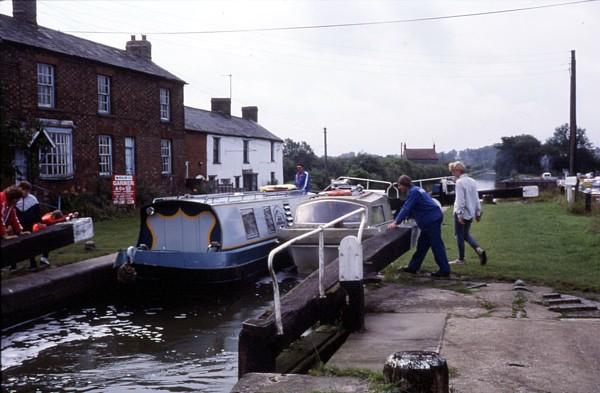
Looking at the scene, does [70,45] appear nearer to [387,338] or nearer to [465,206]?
[465,206]

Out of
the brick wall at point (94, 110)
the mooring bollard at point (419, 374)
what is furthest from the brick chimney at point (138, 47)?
the mooring bollard at point (419, 374)

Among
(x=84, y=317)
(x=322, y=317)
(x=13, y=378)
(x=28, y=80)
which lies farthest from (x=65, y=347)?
(x=28, y=80)

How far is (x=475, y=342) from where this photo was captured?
620cm

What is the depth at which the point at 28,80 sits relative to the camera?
21.7m

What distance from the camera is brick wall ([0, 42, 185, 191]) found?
21453 millimetres

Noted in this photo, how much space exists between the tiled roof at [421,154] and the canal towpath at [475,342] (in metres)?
108

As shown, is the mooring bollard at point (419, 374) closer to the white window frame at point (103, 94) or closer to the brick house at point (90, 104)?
the brick house at point (90, 104)

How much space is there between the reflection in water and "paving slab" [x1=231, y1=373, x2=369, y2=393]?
239 cm

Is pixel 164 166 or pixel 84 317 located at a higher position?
pixel 164 166

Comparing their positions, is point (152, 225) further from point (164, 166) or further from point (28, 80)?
point (164, 166)

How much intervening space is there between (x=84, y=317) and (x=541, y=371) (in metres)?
8.13

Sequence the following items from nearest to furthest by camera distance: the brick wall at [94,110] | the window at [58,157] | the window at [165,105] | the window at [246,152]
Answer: the brick wall at [94,110] < the window at [58,157] < the window at [165,105] < the window at [246,152]

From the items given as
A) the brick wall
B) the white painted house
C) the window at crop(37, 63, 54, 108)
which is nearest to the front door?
the white painted house

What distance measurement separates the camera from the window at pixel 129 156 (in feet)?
89.9
